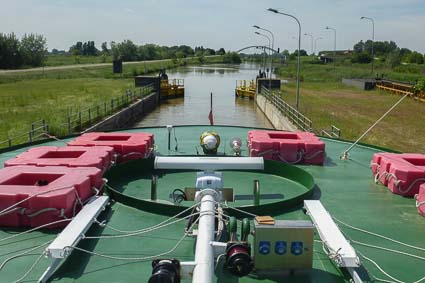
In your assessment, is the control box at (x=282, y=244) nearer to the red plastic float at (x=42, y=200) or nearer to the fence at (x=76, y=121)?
the red plastic float at (x=42, y=200)

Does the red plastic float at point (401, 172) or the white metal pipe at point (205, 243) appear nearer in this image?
the white metal pipe at point (205, 243)

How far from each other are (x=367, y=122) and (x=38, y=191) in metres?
34.1

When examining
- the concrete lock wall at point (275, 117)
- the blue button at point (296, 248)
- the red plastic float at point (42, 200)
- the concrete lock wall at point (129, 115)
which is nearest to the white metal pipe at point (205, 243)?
the blue button at point (296, 248)

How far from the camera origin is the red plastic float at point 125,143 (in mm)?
12680

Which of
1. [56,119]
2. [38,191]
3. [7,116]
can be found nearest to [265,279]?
[38,191]

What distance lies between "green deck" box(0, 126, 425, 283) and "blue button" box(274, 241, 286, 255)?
17.9 inches

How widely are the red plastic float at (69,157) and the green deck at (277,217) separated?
641mm

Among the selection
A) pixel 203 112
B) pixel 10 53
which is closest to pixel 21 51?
pixel 10 53

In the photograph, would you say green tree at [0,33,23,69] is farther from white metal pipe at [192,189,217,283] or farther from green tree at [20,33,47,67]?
white metal pipe at [192,189,217,283]

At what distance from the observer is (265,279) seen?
269 inches

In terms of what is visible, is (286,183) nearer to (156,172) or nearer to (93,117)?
(156,172)

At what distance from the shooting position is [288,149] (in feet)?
44.4

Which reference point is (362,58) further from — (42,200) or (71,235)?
(71,235)

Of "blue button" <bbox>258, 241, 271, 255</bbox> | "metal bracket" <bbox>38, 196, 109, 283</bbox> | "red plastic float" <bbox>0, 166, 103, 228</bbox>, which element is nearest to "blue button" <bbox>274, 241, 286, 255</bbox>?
"blue button" <bbox>258, 241, 271, 255</bbox>
